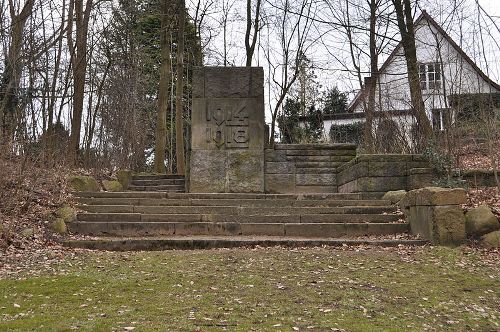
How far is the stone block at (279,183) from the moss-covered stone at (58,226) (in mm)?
6161

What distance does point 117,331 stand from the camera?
4215 mm

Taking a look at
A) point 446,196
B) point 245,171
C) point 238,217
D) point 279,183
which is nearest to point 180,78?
point 245,171

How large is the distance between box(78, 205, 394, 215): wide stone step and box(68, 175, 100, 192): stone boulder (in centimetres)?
156

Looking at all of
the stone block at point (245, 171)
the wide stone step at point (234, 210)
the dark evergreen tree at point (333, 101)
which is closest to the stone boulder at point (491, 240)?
the wide stone step at point (234, 210)

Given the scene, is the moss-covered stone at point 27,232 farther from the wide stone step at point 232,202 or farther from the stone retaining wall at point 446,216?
the stone retaining wall at point 446,216

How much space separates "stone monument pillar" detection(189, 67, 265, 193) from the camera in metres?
13.8

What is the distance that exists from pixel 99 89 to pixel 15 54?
31.0ft

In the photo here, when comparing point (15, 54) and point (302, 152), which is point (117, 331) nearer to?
point (15, 54)

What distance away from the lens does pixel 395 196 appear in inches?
435

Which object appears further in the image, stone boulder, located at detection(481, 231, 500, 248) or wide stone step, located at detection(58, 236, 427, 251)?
wide stone step, located at detection(58, 236, 427, 251)

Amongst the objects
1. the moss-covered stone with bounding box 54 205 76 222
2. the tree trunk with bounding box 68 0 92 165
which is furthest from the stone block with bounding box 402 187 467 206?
the tree trunk with bounding box 68 0 92 165

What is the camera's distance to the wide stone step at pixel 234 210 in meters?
10.5

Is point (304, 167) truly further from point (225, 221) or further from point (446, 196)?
point (446, 196)

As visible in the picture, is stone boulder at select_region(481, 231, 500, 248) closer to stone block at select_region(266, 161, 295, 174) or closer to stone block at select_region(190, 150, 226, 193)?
stone block at select_region(266, 161, 295, 174)
